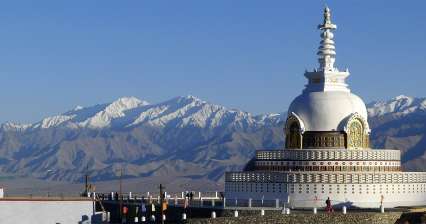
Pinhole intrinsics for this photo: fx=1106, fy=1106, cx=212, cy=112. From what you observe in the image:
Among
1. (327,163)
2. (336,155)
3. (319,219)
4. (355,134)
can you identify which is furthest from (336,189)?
(319,219)

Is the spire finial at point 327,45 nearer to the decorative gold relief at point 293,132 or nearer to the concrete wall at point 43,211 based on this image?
the decorative gold relief at point 293,132

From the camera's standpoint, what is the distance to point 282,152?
114 metres

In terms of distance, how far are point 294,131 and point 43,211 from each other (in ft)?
96.7

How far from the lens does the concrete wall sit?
9931 centimetres

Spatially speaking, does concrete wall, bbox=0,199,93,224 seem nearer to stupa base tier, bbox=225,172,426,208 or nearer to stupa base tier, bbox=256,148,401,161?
stupa base tier, bbox=225,172,426,208

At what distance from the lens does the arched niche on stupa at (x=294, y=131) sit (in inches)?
4564

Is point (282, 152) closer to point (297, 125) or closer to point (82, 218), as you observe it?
point (297, 125)

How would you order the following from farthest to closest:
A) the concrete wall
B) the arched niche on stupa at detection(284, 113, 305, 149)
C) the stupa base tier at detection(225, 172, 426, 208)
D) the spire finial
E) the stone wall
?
1. the spire finial
2. the arched niche on stupa at detection(284, 113, 305, 149)
3. the stupa base tier at detection(225, 172, 426, 208)
4. the concrete wall
5. the stone wall

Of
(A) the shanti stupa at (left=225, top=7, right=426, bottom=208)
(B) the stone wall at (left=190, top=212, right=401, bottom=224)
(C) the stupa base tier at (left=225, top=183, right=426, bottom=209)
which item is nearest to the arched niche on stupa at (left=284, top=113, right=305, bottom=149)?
(A) the shanti stupa at (left=225, top=7, right=426, bottom=208)

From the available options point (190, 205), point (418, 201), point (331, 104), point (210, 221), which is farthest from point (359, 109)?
point (210, 221)

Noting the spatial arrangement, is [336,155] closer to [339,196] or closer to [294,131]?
[339,196]

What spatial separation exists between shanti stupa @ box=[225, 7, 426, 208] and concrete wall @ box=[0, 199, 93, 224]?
712 inches

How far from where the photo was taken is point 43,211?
102 metres

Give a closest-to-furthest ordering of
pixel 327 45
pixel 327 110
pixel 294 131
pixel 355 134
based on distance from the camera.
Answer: pixel 355 134
pixel 327 110
pixel 294 131
pixel 327 45
